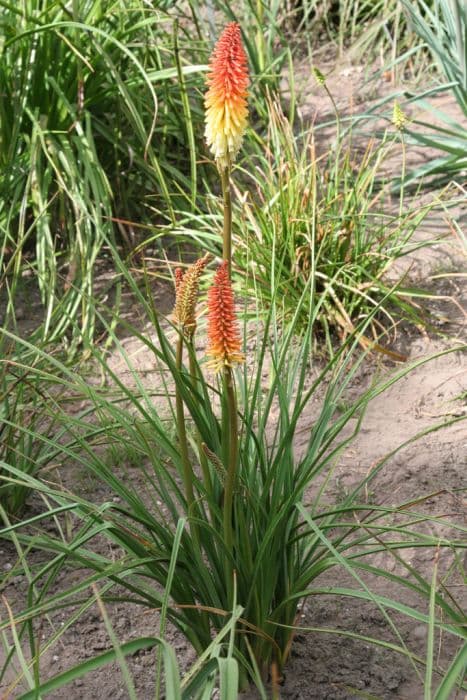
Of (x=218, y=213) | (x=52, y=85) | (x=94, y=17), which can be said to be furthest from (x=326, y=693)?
(x=94, y=17)

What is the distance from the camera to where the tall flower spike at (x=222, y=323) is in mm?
1675

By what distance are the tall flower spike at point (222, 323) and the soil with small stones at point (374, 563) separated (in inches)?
22.5

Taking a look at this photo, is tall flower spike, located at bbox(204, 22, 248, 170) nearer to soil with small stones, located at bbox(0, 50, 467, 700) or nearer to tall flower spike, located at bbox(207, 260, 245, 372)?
tall flower spike, located at bbox(207, 260, 245, 372)

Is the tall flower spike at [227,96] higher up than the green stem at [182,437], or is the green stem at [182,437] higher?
the tall flower spike at [227,96]

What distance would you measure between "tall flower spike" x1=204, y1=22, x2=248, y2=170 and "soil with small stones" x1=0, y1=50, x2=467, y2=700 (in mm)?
781

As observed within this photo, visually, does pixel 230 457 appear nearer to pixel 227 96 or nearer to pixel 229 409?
pixel 229 409

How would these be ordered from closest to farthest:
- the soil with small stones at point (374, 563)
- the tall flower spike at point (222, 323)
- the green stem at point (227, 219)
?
the tall flower spike at point (222, 323)
the green stem at point (227, 219)
the soil with small stones at point (374, 563)

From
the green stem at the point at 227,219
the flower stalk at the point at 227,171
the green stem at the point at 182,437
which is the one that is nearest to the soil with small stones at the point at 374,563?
the green stem at the point at 182,437

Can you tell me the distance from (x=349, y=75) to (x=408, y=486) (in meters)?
3.61

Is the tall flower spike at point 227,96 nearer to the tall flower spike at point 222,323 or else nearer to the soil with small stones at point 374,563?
the tall flower spike at point 222,323

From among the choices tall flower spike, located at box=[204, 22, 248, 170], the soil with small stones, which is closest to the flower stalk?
tall flower spike, located at box=[204, 22, 248, 170]

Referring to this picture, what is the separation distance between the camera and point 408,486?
3.12 meters

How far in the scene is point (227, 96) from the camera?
1.88 meters

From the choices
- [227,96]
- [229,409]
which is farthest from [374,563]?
[227,96]
